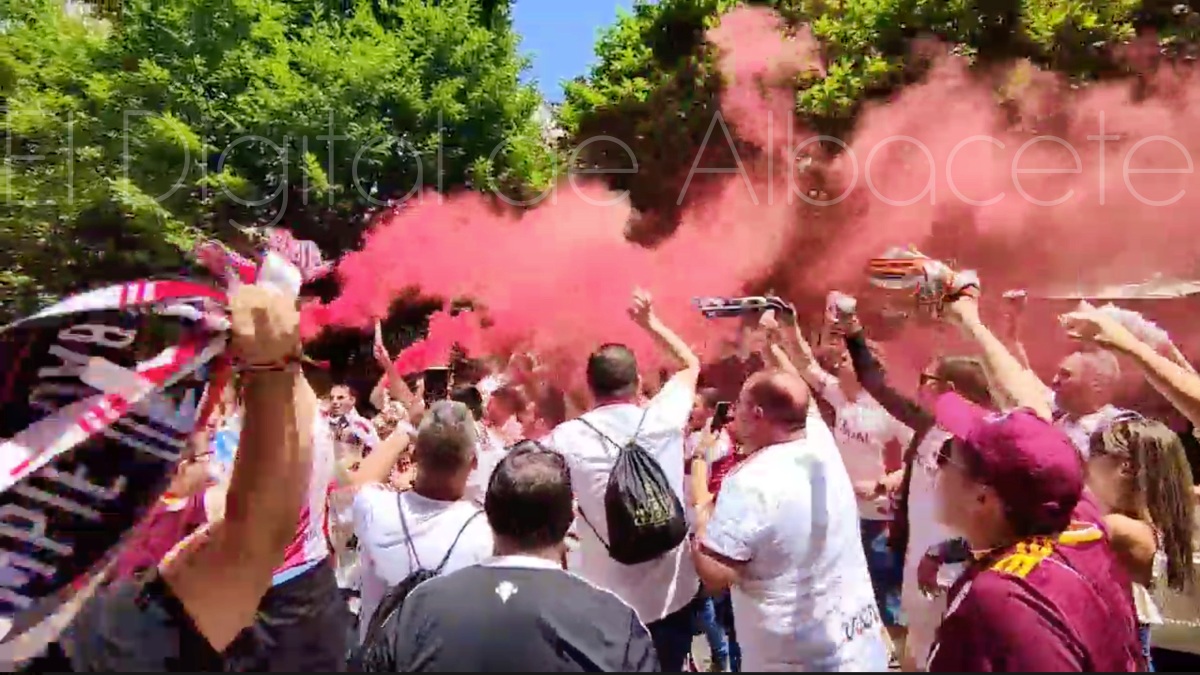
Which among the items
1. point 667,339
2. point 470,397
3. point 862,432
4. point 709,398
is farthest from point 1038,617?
point 709,398

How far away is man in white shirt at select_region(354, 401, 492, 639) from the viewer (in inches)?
145

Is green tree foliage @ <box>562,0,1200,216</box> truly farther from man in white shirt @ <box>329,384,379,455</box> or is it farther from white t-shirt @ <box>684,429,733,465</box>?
white t-shirt @ <box>684,429,733,465</box>

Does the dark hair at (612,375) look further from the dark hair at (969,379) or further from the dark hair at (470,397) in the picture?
the dark hair at (470,397)

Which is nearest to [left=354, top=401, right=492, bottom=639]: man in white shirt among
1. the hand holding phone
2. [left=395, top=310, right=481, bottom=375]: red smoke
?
the hand holding phone

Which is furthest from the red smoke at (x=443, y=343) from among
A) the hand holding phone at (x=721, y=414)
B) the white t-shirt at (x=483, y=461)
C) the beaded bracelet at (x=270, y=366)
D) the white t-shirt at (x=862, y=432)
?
the beaded bracelet at (x=270, y=366)

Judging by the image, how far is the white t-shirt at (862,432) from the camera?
5.95 metres

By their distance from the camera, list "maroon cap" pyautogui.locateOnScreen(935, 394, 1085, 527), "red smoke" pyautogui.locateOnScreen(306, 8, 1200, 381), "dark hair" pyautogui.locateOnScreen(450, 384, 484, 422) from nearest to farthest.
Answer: "maroon cap" pyautogui.locateOnScreen(935, 394, 1085, 527) < "dark hair" pyautogui.locateOnScreen(450, 384, 484, 422) < "red smoke" pyautogui.locateOnScreen(306, 8, 1200, 381)

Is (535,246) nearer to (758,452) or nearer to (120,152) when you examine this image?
(758,452)

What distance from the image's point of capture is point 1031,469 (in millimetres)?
2543

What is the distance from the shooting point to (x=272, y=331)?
2.03 metres

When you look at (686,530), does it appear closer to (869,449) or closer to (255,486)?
(869,449)

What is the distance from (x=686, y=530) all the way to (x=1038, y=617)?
6.79 feet

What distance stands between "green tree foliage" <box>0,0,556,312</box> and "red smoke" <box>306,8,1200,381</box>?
223 inches

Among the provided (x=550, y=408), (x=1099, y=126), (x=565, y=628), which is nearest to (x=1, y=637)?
(x=565, y=628)
